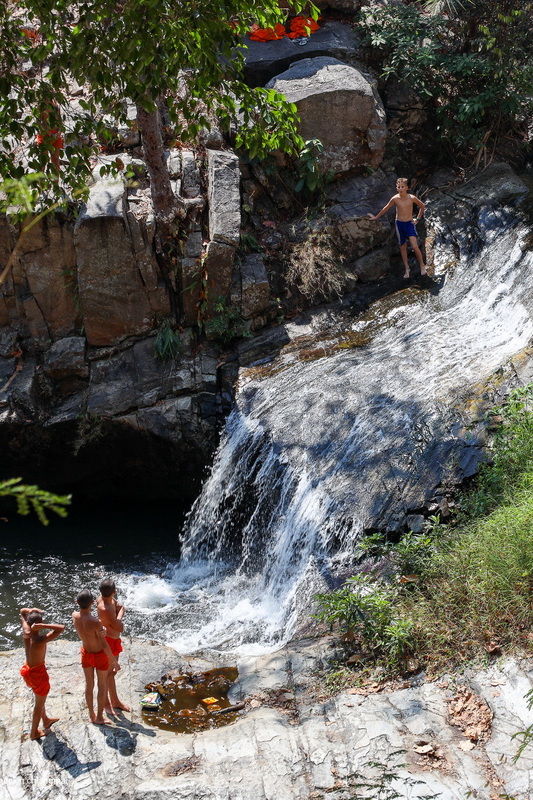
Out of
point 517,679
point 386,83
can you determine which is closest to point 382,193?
point 386,83

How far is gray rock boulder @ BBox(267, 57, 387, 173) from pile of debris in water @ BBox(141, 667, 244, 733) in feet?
26.1

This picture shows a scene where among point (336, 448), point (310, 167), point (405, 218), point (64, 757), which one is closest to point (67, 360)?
point (336, 448)

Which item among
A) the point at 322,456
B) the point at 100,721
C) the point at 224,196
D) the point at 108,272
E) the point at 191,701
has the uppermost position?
the point at 224,196

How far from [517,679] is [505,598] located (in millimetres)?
750

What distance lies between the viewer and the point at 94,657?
565cm

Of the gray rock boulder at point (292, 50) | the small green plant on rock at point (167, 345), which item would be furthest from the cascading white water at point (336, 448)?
the gray rock boulder at point (292, 50)

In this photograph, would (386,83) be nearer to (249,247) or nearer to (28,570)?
(249,247)

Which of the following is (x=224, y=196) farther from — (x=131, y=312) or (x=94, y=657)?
(x=94, y=657)

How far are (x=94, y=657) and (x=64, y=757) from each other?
0.72 metres

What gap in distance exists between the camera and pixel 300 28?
1284 cm

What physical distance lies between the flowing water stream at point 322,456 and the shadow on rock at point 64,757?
7.37 ft

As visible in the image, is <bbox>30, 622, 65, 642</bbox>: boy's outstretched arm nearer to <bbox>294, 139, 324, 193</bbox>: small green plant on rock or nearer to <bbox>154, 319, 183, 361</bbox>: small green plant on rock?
<bbox>154, 319, 183, 361</bbox>: small green plant on rock

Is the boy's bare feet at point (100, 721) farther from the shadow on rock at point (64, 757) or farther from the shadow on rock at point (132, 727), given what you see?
the shadow on rock at point (64, 757)

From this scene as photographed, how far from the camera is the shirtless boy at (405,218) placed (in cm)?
1041
